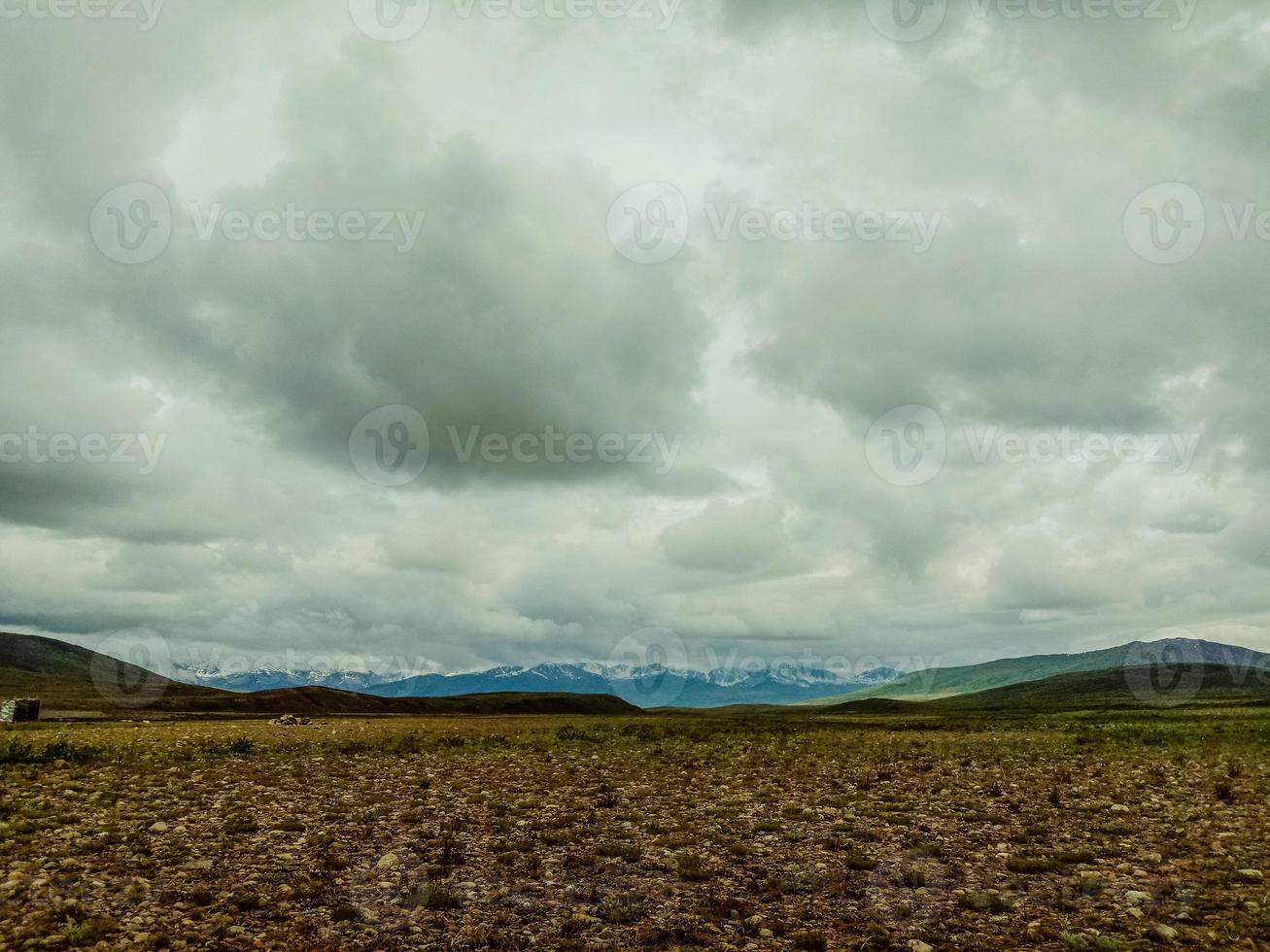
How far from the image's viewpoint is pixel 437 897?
13.4m

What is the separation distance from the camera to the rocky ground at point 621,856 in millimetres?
12023

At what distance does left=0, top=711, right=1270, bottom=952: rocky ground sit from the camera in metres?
12.0

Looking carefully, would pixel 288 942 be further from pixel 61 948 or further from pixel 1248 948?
pixel 1248 948

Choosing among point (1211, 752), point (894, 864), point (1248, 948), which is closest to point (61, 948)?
point (894, 864)

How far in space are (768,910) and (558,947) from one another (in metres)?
4.24

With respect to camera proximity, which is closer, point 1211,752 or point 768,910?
point 768,910

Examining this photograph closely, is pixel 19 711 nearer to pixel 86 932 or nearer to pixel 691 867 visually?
pixel 86 932

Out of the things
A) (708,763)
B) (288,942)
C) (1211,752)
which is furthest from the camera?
(1211,752)

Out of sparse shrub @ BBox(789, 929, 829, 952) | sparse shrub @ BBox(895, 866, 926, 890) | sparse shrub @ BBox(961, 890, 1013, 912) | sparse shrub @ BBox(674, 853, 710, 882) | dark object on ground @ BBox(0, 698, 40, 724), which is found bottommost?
dark object on ground @ BBox(0, 698, 40, 724)

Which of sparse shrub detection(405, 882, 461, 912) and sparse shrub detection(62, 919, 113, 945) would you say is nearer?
sparse shrub detection(62, 919, 113, 945)

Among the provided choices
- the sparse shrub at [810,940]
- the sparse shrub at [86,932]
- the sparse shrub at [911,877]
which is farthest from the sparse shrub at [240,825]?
the sparse shrub at [911,877]

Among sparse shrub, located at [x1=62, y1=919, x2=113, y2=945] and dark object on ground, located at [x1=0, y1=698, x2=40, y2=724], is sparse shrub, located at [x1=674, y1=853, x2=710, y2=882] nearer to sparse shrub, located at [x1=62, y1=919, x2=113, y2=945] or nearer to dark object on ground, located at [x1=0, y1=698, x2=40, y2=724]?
sparse shrub, located at [x1=62, y1=919, x2=113, y2=945]

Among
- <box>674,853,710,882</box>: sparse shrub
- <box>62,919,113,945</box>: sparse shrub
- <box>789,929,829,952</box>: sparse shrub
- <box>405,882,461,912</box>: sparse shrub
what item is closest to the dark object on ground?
<box>62,919,113,945</box>: sparse shrub

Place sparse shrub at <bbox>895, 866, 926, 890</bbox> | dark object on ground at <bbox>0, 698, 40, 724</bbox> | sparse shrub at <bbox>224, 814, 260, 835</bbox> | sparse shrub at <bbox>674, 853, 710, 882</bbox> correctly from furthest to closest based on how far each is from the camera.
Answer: dark object on ground at <bbox>0, 698, 40, 724</bbox> → sparse shrub at <bbox>224, 814, 260, 835</bbox> → sparse shrub at <bbox>674, 853, 710, 882</bbox> → sparse shrub at <bbox>895, 866, 926, 890</bbox>
